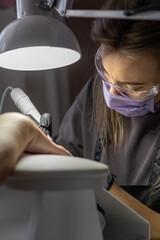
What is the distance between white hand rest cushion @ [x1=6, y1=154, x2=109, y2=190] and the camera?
0.39m

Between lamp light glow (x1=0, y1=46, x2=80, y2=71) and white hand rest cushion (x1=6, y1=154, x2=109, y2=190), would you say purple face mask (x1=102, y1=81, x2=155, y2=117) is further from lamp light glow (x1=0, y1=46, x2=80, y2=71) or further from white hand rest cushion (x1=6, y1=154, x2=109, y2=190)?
white hand rest cushion (x1=6, y1=154, x2=109, y2=190)

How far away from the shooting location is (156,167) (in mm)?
1233

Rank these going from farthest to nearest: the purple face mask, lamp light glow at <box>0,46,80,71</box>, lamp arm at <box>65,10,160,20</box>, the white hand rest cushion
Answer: the purple face mask → lamp light glow at <box>0,46,80,71</box> → lamp arm at <box>65,10,160,20</box> → the white hand rest cushion

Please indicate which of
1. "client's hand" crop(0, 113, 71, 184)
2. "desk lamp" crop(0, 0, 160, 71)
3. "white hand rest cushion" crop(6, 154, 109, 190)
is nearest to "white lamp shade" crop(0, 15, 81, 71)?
"desk lamp" crop(0, 0, 160, 71)

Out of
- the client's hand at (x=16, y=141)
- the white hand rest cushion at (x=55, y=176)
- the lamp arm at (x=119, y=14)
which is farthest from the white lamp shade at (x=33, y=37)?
the white hand rest cushion at (x=55, y=176)

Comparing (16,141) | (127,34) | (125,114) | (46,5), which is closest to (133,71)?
(127,34)

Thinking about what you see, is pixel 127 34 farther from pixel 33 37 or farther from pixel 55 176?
pixel 55 176

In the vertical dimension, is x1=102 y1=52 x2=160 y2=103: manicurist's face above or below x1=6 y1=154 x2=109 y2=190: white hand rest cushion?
below

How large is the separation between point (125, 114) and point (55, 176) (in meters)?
0.88

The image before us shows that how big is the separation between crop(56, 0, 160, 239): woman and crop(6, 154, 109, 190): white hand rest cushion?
24.2 inches

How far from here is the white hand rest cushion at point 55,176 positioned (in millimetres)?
393

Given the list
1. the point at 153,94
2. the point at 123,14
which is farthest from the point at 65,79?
the point at 123,14

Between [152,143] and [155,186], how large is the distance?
0.16 m

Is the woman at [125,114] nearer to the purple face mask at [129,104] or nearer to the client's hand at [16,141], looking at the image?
the purple face mask at [129,104]
